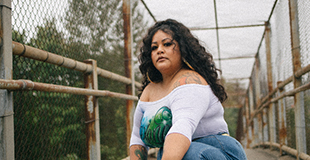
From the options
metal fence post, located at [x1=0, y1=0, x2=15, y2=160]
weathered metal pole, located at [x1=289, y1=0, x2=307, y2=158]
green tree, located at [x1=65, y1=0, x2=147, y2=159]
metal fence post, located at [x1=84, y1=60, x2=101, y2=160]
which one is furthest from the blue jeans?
weathered metal pole, located at [x1=289, y1=0, x2=307, y2=158]

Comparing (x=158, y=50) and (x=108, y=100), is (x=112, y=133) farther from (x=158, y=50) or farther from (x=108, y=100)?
(x=158, y=50)

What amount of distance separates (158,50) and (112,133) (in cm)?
197

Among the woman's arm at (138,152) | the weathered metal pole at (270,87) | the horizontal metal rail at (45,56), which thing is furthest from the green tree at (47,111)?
the weathered metal pole at (270,87)

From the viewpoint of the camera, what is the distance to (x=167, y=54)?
1.55m

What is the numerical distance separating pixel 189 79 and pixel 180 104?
6.1 inches

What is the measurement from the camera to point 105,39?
3.18 m

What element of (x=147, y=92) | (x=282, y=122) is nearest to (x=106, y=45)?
(x=147, y=92)

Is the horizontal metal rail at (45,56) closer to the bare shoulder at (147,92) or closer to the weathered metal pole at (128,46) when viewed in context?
the bare shoulder at (147,92)

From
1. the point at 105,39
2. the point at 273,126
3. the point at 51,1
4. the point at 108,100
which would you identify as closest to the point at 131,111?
the point at 108,100

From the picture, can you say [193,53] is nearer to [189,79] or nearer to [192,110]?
[189,79]

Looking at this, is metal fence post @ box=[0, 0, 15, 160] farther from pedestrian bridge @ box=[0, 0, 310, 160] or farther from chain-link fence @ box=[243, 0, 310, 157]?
chain-link fence @ box=[243, 0, 310, 157]

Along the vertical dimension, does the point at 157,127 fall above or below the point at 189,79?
below

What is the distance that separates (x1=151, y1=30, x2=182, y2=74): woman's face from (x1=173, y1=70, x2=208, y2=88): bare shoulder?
105 mm

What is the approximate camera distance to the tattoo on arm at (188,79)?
55.4 inches
